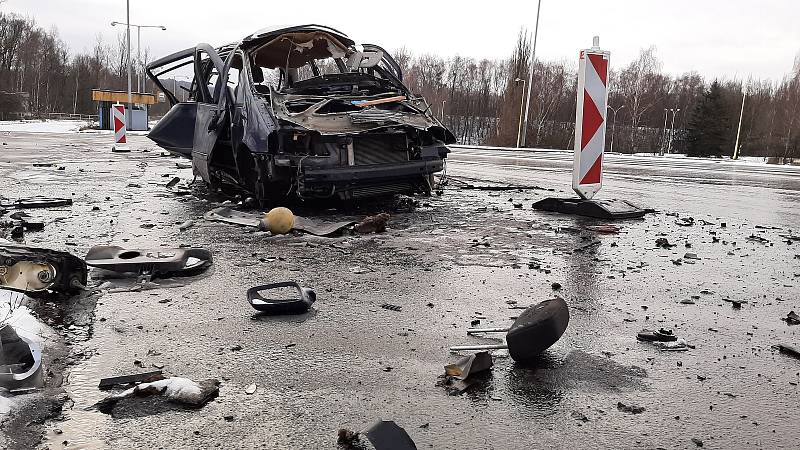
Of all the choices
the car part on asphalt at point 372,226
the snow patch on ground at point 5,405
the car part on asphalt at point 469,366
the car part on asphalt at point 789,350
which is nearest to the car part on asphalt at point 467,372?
the car part on asphalt at point 469,366

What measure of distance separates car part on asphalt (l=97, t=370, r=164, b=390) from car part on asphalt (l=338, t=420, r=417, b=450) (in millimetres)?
947

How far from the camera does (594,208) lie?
788 centimetres

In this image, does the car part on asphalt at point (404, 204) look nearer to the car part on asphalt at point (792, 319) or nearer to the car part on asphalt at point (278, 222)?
the car part on asphalt at point (278, 222)

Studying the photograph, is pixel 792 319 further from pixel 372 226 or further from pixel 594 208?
pixel 594 208

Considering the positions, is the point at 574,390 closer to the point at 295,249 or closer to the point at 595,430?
the point at 595,430

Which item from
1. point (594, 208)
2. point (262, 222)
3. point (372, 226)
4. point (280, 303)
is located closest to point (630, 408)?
point (280, 303)

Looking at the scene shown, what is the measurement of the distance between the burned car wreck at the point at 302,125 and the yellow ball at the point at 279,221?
0.74 meters

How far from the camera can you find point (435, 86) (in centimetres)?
9675

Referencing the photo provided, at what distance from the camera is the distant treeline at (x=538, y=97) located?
62375 mm

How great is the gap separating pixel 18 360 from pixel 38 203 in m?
5.42

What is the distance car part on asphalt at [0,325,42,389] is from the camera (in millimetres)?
2518

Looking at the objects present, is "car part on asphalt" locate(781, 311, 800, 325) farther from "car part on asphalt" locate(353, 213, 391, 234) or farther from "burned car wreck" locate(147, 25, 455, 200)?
"burned car wreck" locate(147, 25, 455, 200)

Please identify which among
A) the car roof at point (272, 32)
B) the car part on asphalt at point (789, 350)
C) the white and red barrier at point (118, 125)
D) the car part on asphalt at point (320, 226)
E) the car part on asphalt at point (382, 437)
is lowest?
the car part on asphalt at point (382, 437)

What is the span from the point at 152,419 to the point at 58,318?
4.73 ft
